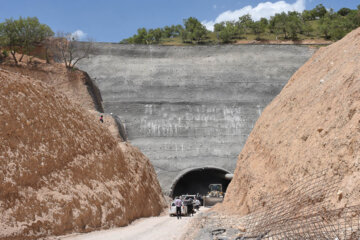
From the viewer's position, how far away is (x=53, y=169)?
Result: 11977 mm

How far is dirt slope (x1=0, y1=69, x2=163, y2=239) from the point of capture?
9.95 metres

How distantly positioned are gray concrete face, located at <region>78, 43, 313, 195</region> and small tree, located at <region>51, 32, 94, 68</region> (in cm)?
120

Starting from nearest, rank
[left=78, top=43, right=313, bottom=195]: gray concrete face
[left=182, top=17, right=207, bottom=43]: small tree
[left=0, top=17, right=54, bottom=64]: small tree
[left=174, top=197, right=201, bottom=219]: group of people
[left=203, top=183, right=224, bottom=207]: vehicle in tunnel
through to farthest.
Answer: [left=174, top=197, right=201, bottom=219]: group of people < [left=203, top=183, right=224, bottom=207]: vehicle in tunnel < [left=78, top=43, right=313, bottom=195]: gray concrete face < [left=0, top=17, right=54, bottom=64]: small tree < [left=182, top=17, right=207, bottom=43]: small tree

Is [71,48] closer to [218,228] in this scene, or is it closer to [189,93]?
[189,93]

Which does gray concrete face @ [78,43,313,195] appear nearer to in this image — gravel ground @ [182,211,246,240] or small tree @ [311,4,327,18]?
gravel ground @ [182,211,246,240]

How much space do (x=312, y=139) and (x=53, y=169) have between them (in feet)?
27.2

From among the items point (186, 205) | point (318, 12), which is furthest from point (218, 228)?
point (318, 12)

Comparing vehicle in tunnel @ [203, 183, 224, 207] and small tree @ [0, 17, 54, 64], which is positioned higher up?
small tree @ [0, 17, 54, 64]

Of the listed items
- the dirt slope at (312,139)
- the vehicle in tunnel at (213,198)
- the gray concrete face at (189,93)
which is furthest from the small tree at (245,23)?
the dirt slope at (312,139)

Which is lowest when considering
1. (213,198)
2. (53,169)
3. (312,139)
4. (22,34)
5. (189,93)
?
(213,198)

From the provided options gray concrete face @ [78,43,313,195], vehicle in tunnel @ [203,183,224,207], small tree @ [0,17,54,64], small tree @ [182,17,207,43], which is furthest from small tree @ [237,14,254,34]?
vehicle in tunnel @ [203,183,224,207]

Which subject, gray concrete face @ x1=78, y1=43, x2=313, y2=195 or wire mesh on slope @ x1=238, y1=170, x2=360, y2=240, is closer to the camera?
wire mesh on slope @ x1=238, y1=170, x2=360, y2=240

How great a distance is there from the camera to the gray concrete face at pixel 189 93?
120 feet

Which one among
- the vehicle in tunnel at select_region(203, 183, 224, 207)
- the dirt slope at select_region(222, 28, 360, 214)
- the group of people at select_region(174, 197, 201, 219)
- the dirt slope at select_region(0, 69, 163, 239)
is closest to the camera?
the dirt slope at select_region(222, 28, 360, 214)
